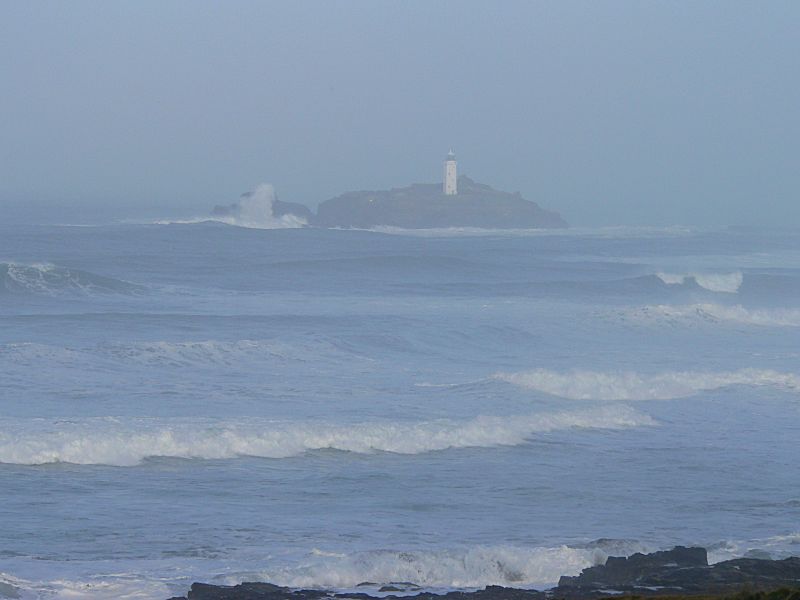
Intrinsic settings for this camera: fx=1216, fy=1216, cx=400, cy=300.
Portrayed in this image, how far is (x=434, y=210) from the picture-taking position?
74438mm

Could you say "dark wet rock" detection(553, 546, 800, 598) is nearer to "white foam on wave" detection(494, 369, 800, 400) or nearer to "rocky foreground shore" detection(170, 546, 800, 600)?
"rocky foreground shore" detection(170, 546, 800, 600)

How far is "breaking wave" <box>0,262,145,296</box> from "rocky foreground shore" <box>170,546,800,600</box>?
22.6 metres

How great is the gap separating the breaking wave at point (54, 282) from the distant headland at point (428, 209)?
36817mm

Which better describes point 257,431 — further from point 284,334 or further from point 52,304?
point 52,304

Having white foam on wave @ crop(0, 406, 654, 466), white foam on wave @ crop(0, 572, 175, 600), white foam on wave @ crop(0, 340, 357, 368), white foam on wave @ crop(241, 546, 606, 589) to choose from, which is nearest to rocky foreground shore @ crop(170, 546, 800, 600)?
white foam on wave @ crop(241, 546, 606, 589)

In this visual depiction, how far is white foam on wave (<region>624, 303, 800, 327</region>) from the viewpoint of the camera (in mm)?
29000

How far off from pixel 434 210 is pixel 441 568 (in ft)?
215

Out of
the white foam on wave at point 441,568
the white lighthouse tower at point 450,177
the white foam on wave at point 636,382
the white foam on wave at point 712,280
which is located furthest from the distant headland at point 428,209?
the white foam on wave at point 441,568

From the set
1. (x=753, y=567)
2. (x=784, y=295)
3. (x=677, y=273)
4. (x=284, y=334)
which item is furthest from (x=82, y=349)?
(x=677, y=273)

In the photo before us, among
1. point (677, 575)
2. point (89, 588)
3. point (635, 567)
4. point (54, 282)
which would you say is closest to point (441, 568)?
point (635, 567)

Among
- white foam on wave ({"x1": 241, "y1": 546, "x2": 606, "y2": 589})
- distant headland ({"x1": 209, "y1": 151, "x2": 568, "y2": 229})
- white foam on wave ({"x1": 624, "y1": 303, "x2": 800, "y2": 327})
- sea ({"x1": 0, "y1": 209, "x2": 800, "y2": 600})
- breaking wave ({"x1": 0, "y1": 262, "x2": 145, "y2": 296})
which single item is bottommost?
white foam on wave ({"x1": 241, "y1": 546, "x2": 606, "y2": 589})

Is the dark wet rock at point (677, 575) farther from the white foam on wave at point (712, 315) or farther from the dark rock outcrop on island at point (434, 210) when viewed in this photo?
the dark rock outcrop on island at point (434, 210)

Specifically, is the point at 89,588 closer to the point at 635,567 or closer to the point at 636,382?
the point at 635,567

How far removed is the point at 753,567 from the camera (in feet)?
29.9
